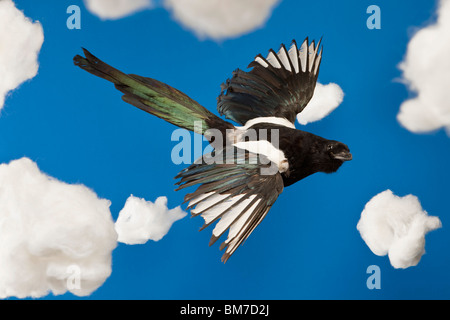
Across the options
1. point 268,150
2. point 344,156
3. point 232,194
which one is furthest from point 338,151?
point 232,194

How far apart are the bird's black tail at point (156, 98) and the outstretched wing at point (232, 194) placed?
0.38 ft

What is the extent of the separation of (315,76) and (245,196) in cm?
36

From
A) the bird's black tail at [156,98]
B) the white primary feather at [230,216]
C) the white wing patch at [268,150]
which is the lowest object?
the white primary feather at [230,216]

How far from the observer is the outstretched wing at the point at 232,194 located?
73 cm

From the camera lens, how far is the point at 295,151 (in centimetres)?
83

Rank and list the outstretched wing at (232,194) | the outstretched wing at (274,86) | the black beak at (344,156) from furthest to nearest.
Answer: the outstretched wing at (274,86) < the black beak at (344,156) < the outstretched wing at (232,194)

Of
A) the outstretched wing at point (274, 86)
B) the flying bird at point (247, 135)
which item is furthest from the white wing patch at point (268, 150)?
the outstretched wing at point (274, 86)

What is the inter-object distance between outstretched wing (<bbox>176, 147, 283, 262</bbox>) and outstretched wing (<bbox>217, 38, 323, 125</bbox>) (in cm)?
22

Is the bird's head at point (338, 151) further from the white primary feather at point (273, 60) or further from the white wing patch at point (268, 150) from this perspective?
the white primary feather at point (273, 60)

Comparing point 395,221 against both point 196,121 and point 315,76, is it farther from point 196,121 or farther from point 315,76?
point 196,121

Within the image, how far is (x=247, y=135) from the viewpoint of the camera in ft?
2.84

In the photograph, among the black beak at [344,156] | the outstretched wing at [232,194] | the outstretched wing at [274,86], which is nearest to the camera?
the outstretched wing at [232,194]

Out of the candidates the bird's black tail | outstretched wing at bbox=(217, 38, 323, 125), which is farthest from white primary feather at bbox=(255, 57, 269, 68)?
the bird's black tail

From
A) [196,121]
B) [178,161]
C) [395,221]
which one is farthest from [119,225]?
[395,221]
